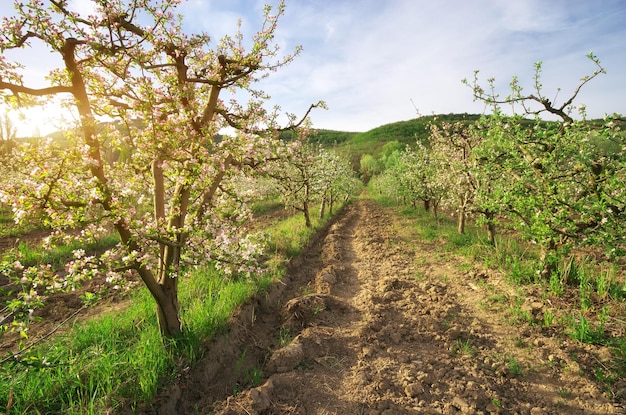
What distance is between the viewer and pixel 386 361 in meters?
5.12

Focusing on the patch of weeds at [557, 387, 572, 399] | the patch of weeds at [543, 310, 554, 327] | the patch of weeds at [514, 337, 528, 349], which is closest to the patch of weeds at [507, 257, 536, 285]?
the patch of weeds at [543, 310, 554, 327]

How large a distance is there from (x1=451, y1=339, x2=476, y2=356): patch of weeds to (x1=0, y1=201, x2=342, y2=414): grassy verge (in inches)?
164

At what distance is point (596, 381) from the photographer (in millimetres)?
→ 4438

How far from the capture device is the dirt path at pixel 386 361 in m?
4.17

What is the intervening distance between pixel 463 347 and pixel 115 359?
556 cm

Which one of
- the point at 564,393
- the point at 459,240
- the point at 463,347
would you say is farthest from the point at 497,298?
the point at 459,240

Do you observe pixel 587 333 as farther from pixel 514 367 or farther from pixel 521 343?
pixel 514 367

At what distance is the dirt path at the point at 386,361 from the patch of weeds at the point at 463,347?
0.7 inches

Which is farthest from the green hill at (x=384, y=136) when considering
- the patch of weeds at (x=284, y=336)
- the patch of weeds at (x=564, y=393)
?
the patch of weeds at (x=564, y=393)

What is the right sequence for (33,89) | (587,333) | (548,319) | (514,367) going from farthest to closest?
(548,319), (587,333), (514,367), (33,89)

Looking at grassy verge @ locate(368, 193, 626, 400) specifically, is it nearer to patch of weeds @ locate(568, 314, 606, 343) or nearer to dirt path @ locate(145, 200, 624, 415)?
patch of weeds @ locate(568, 314, 606, 343)

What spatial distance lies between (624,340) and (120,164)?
843 centimetres

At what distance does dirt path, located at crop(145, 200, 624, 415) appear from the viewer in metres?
4.17

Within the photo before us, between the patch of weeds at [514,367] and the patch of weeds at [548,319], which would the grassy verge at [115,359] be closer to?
the patch of weeds at [514,367]
